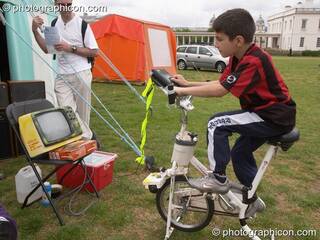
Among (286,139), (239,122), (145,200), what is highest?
(239,122)

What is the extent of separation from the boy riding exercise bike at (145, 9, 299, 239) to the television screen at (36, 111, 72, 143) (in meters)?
1.07

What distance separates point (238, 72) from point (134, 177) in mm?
2295

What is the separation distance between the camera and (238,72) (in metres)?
2.29

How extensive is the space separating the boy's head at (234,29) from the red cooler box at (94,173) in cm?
195

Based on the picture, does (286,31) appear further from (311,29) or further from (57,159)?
(57,159)

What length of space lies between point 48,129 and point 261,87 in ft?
6.33

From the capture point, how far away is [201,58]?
17656 mm

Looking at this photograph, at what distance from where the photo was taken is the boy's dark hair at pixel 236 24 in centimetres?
230

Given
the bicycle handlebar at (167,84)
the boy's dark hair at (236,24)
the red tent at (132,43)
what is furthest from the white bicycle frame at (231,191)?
the red tent at (132,43)

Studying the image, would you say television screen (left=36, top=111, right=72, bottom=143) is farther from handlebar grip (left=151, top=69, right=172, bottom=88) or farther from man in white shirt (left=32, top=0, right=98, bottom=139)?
handlebar grip (left=151, top=69, right=172, bottom=88)

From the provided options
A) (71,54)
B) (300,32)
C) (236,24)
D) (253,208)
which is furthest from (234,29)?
(300,32)

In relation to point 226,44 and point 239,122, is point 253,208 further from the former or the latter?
point 226,44

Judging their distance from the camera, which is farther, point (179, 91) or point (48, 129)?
point (48, 129)

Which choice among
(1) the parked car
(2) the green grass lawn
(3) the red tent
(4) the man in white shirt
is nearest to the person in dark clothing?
(2) the green grass lawn
